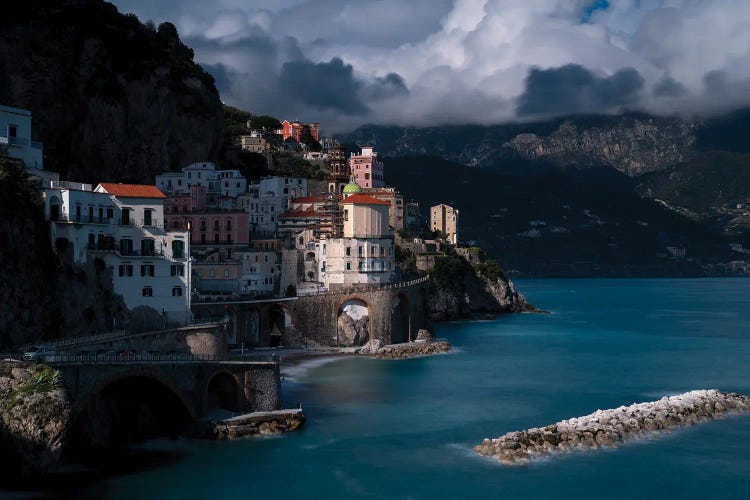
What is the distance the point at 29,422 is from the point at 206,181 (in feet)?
211

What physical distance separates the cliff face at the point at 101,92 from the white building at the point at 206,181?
2.24m

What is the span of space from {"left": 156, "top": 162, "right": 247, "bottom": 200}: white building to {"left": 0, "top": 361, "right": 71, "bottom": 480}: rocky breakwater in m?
57.8

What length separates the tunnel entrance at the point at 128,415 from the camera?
43.6 m

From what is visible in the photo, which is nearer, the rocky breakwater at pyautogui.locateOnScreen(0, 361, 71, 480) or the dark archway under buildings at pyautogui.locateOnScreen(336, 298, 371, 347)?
the rocky breakwater at pyautogui.locateOnScreen(0, 361, 71, 480)

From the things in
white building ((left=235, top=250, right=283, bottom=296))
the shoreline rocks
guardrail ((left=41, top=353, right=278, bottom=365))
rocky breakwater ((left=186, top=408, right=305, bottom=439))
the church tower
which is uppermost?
the church tower

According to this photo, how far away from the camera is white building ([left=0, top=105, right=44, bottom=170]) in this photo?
56406 mm

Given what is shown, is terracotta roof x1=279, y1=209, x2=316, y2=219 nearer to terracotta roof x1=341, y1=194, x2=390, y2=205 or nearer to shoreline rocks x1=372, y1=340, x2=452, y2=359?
terracotta roof x1=341, y1=194, x2=390, y2=205

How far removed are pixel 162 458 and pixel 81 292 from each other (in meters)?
12.4

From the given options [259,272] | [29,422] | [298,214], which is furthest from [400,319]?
[29,422]

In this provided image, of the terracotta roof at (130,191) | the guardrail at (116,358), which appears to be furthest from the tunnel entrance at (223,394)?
the terracotta roof at (130,191)

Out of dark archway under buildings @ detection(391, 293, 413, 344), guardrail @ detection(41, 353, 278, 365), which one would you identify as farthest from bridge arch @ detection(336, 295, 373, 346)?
guardrail @ detection(41, 353, 278, 365)

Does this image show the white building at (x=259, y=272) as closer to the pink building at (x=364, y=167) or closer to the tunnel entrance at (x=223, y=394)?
the tunnel entrance at (x=223, y=394)

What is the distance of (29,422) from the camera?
1458 inches

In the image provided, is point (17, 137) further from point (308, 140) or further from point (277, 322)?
point (308, 140)
